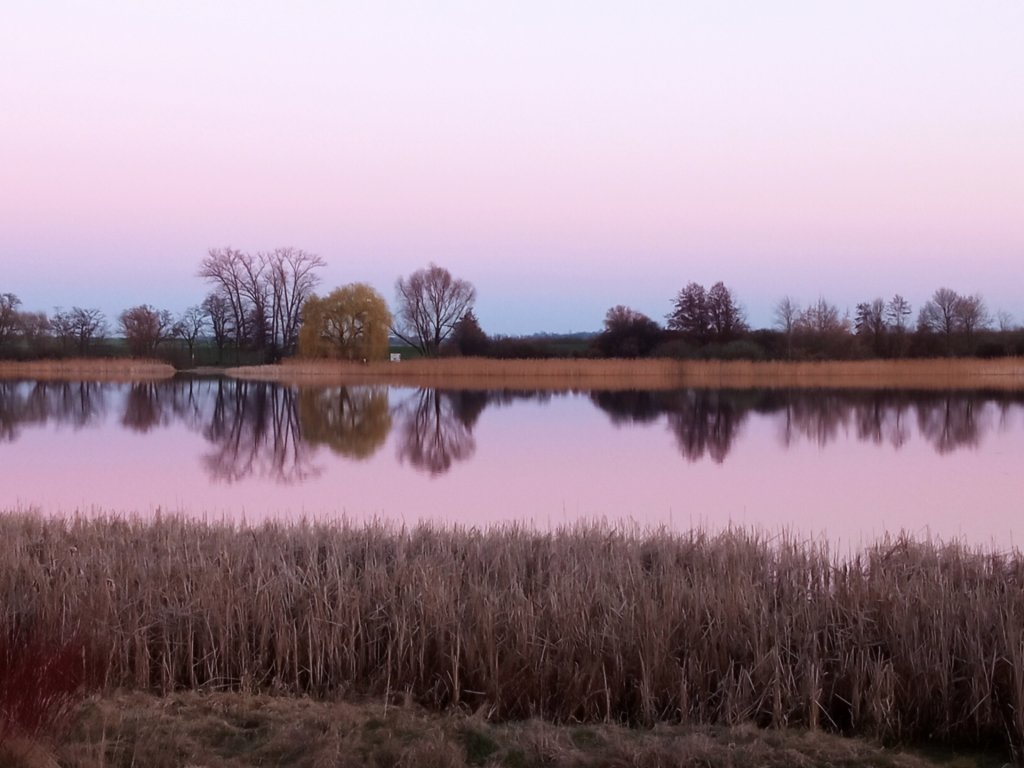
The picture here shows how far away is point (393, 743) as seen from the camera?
3.32 metres

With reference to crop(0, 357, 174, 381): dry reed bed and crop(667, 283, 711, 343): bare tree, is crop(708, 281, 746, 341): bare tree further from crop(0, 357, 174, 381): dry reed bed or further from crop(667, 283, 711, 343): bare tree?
crop(0, 357, 174, 381): dry reed bed

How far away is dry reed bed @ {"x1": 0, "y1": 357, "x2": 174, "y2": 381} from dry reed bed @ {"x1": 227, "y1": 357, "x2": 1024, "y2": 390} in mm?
10212

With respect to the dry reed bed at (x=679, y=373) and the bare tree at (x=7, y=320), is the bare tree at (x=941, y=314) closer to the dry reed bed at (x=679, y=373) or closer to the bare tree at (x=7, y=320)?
the dry reed bed at (x=679, y=373)

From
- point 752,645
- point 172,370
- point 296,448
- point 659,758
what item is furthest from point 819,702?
point 172,370

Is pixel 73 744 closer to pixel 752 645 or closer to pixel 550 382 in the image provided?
pixel 752 645

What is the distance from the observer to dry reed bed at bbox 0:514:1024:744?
4.01m

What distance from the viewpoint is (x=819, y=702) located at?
3994 millimetres

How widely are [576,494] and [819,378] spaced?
28169mm

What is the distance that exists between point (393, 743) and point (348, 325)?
41.2 metres

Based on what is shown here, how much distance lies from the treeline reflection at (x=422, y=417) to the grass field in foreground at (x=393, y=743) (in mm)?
8635

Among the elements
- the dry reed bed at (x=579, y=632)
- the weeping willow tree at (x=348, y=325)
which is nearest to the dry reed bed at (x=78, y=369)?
the weeping willow tree at (x=348, y=325)

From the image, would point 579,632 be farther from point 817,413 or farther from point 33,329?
point 33,329

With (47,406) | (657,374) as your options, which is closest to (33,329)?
(47,406)

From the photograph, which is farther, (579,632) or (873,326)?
(873,326)
